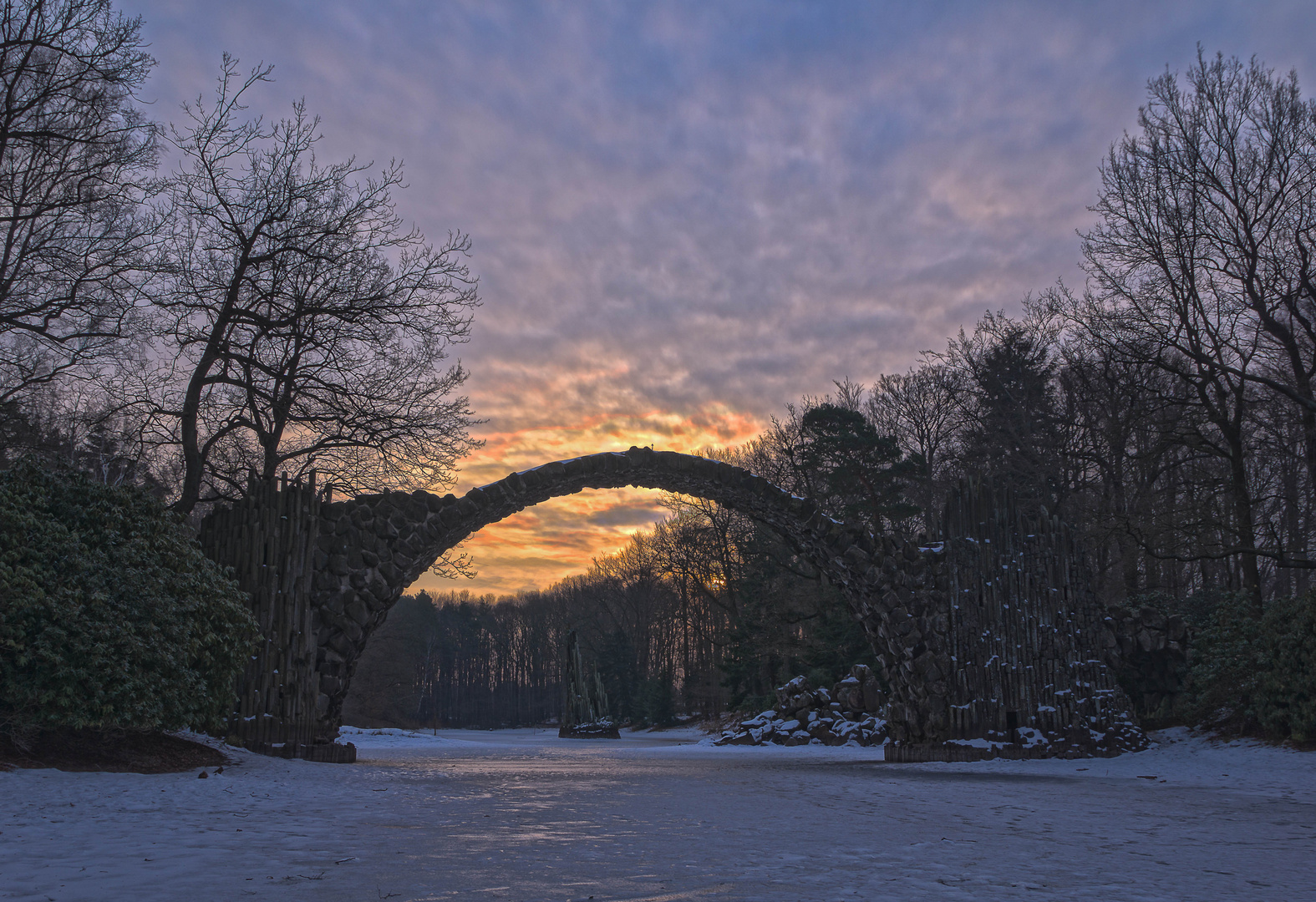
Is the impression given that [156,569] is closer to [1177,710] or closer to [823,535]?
[823,535]

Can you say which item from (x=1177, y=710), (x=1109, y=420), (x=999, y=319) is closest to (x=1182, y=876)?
(x=1177, y=710)

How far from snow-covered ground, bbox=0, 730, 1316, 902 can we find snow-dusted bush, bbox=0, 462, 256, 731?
0.68 metres

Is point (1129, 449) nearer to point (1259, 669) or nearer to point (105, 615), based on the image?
point (1259, 669)

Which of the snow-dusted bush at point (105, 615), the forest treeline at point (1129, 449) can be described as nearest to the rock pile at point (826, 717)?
the forest treeline at point (1129, 449)

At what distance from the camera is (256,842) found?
4789 mm

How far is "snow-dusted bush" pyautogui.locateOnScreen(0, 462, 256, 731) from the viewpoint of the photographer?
23.1ft

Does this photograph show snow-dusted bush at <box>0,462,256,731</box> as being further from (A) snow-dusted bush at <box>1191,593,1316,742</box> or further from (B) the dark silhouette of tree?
(B) the dark silhouette of tree

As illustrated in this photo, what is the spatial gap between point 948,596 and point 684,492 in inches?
192

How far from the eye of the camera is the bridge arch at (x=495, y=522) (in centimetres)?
1175

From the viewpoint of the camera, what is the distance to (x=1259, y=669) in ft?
44.0

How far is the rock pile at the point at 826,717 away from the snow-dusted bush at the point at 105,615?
14.5 metres

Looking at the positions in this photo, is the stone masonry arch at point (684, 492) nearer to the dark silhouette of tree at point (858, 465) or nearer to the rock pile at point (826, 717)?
the rock pile at point (826, 717)

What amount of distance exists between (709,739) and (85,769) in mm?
19632

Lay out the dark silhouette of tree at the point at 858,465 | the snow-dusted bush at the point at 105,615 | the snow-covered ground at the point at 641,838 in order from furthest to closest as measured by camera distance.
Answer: the dark silhouette of tree at the point at 858,465
the snow-dusted bush at the point at 105,615
the snow-covered ground at the point at 641,838
